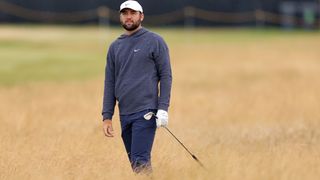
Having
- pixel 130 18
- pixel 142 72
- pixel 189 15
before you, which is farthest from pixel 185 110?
pixel 189 15

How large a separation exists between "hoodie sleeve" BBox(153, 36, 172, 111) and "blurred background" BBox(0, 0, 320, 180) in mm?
637

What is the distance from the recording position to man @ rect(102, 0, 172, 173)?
693cm

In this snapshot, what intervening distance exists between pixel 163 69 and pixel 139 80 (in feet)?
0.73

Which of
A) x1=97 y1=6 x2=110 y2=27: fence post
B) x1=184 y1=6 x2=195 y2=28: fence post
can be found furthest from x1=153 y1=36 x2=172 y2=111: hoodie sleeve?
x1=184 y1=6 x2=195 y2=28: fence post

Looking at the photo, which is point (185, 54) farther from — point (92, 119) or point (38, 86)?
point (92, 119)

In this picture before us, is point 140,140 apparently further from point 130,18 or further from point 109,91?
point 130,18

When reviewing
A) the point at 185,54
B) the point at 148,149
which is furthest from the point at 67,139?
the point at 185,54

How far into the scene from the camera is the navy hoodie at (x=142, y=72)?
697cm

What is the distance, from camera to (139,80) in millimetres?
6984

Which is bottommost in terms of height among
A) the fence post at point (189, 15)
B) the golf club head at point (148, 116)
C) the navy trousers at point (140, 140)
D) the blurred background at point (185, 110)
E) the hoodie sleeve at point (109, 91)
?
the fence post at point (189, 15)

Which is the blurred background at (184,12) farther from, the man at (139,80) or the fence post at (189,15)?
the man at (139,80)

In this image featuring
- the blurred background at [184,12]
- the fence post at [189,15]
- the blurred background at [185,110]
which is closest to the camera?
the blurred background at [185,110]

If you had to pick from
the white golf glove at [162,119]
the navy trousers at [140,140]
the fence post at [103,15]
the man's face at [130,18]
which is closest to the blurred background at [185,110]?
the navy trousers at [140,140]

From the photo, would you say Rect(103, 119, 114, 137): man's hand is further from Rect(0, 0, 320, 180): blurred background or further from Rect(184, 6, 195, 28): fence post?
Rect(184, 6, 195, 28): fence post
